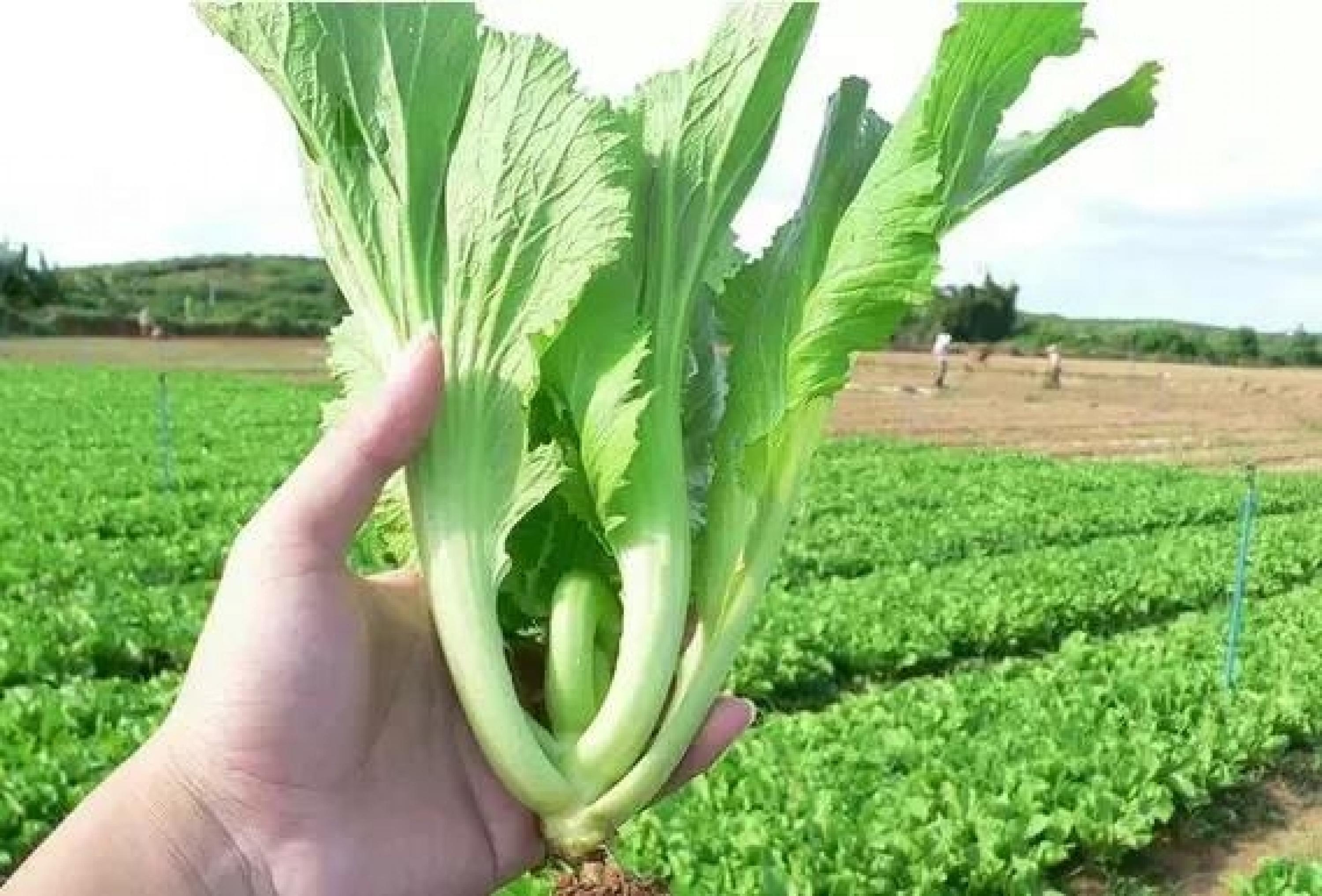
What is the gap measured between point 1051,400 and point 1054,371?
4.20 metres

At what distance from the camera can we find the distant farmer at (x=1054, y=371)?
4766 centimetres

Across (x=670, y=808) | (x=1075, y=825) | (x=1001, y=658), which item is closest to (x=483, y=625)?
(x=670, y=808)

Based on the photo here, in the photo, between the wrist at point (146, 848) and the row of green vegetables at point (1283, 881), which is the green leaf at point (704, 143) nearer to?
the wrist at point (146, 848)

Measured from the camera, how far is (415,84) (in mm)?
2264

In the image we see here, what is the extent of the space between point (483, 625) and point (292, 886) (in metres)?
0.54

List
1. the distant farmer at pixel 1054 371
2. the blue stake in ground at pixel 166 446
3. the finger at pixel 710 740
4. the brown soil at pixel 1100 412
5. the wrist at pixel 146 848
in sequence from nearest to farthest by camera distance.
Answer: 1. the wrist at pixel 146 848
2. the finger at pixel 710 740
3. the blue stake in ground at pixel 166 446
4. the brown soil at pixel 1100 412
5. the distant farmer at pixel 1054 371

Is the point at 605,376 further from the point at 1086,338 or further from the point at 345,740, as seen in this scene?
the point at 1086,338

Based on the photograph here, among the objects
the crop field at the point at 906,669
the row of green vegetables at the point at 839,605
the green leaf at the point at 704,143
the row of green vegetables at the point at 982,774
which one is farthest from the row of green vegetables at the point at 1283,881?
the green leaf at the point at 704,143

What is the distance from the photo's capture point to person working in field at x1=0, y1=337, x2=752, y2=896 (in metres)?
2.30

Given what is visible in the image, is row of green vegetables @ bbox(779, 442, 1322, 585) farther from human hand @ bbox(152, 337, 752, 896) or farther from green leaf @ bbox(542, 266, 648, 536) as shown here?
green leaf @ bbox(542, 266, 648, 536)

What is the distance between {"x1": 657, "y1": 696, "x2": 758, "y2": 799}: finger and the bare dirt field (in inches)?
1088

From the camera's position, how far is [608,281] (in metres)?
2.33

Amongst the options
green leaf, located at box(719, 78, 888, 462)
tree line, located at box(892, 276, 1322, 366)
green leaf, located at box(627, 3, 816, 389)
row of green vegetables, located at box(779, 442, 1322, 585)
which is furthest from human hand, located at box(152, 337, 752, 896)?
tree line, located at box(892, 276, 1322, 366)

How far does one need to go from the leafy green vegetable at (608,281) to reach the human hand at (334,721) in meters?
0.13
